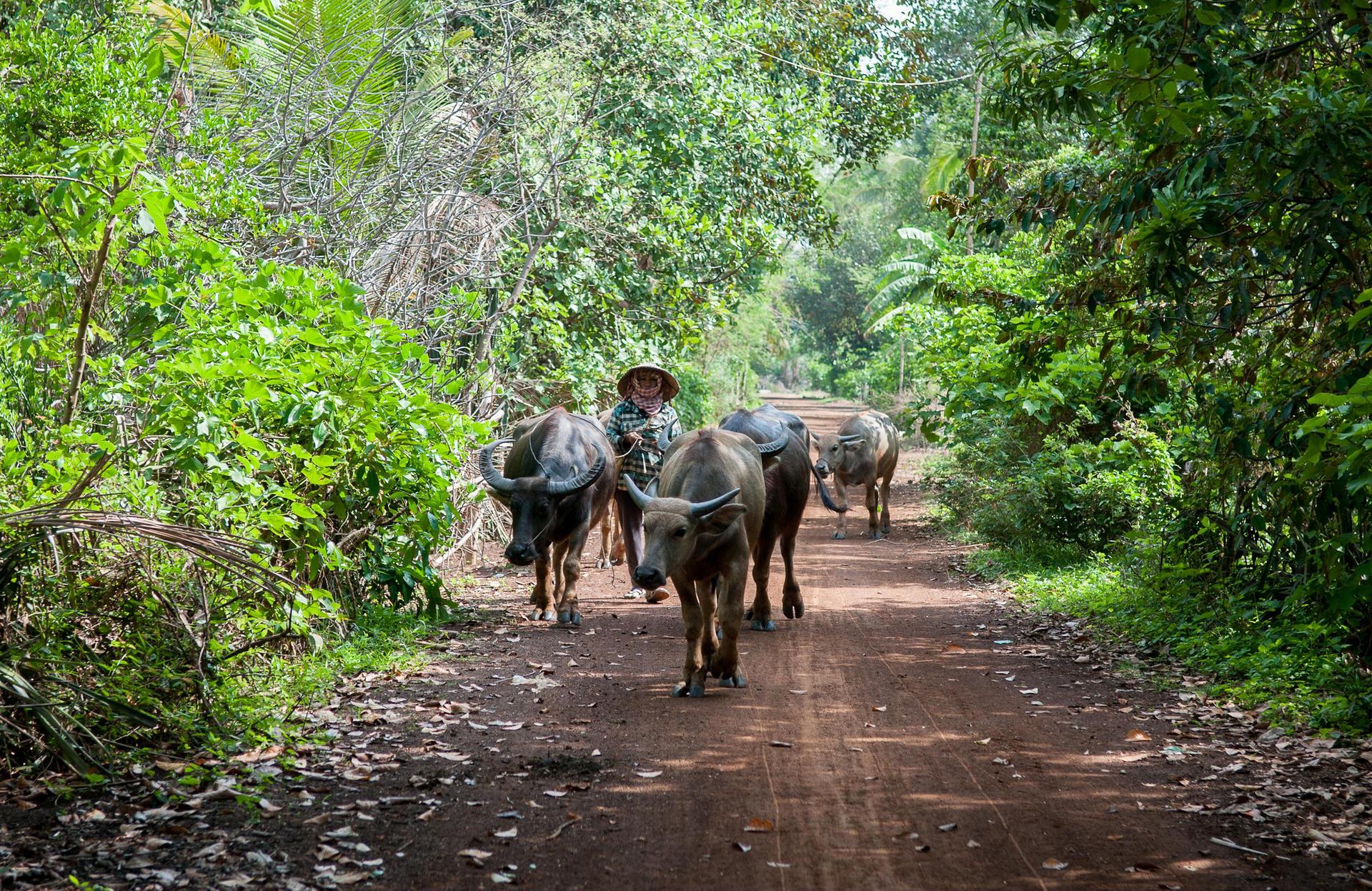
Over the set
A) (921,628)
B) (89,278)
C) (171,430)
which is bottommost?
(921,628)

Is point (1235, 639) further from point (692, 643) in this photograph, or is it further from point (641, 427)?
point (641, 427)

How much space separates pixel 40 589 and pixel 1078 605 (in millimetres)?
7912

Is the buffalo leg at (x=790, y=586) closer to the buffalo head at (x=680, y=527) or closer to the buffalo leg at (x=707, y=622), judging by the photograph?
the buffalo leg at (x=707, y=622)

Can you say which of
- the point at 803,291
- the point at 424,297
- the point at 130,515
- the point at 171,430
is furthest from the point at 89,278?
the point at 803,291

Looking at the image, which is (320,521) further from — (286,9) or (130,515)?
(286,9)

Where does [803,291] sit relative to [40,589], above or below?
above

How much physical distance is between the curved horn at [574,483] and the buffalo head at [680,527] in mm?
2479

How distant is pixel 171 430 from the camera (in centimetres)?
632

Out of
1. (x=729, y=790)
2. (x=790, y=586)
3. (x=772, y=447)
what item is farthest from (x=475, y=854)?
(x=790, y=586)

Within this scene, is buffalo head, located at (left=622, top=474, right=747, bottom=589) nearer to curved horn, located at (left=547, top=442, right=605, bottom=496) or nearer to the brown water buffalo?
curved horn, located at (left=547, top=442, right=605, bottom=496)

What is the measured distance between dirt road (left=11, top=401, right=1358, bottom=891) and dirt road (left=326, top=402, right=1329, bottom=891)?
0.06ft

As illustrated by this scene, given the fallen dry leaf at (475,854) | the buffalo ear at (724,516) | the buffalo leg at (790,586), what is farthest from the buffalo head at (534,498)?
the fallen dry leaf at (475,854)

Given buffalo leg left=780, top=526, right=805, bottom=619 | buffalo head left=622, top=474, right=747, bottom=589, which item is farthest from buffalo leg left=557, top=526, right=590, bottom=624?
buffalo head left=622, top=474, right=747, bottom=589

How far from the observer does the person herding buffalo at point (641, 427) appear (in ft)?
36.8
